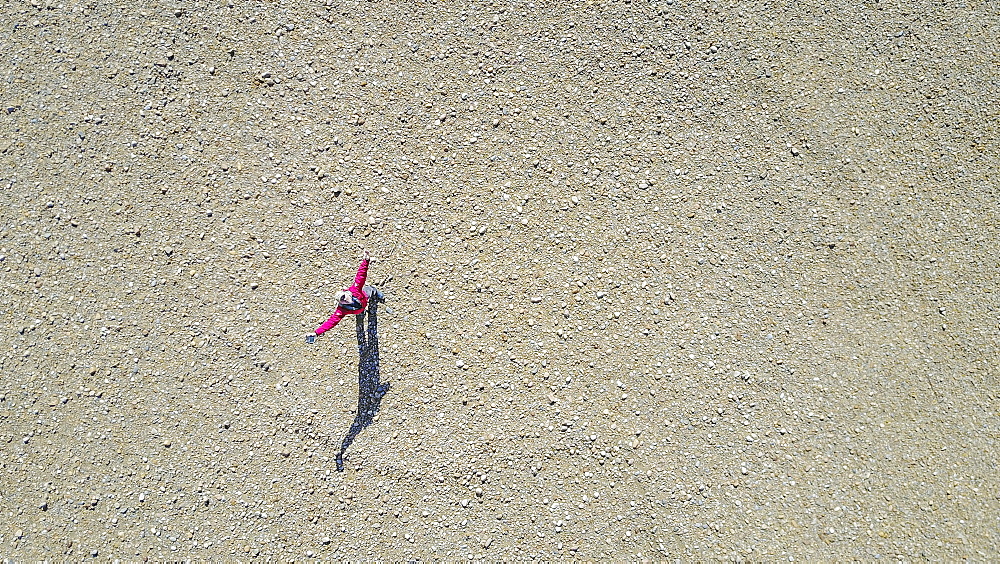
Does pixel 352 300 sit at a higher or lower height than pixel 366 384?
higher

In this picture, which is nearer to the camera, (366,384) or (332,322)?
(332,322)

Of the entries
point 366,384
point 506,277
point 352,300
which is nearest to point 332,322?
point 352,300

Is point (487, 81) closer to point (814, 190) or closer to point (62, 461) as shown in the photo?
point (814, 190)

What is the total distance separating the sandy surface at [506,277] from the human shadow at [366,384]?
0.06 metres

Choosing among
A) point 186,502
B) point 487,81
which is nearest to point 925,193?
point 487,81

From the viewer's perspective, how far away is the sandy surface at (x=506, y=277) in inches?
114

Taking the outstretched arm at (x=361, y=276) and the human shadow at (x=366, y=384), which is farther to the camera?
the human shadow at (x=366, y=384)

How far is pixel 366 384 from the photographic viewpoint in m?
2.92

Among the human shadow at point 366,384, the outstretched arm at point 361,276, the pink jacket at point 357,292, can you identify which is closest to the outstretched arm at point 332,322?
the pink jacket at point 357,292

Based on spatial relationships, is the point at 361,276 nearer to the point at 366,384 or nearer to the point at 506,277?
the point at 366,384

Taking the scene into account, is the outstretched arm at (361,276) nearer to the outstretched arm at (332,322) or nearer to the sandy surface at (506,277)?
the outstretched arm at (332,322)

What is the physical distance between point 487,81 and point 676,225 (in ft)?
4.19

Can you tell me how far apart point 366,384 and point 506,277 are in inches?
36.6

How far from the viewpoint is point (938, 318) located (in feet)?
9.68
